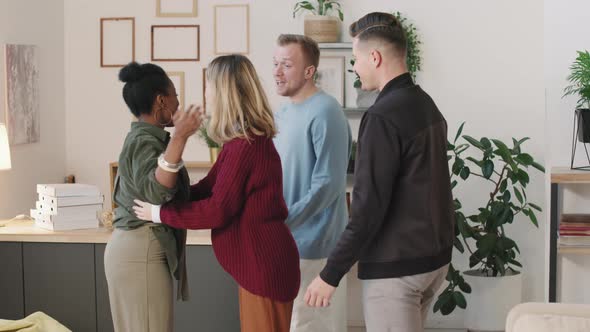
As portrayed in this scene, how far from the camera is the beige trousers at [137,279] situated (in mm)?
2898

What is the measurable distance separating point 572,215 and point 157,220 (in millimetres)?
2546

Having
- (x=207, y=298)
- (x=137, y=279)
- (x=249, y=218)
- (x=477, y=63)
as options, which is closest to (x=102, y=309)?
(x=207, y=298)

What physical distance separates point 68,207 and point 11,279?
408mm

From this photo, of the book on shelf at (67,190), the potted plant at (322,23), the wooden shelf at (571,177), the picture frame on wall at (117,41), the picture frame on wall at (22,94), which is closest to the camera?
the book on shelf at (67,190)

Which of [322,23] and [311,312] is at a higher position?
[322,23]

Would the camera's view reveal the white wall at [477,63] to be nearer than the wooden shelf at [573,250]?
No

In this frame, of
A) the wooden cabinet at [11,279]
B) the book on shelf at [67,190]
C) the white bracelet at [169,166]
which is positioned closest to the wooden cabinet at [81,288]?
the wooden cabinet at [11,279]

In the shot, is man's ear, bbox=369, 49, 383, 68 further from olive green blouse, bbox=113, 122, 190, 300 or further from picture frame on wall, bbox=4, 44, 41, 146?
picture frame on wall, bbox=4, 44, 41, 146

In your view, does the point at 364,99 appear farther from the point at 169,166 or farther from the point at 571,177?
the point at 169,166

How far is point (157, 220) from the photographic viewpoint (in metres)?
2.81

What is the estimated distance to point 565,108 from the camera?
185 inches

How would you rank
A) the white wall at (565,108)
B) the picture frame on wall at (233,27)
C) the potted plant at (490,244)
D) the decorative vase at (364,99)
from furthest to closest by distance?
1. the picture frame on wall at (233,27)
2. the decorative vase at (364,99)
3. the potted plant at (490,244)
4. the white wall at (565,108)

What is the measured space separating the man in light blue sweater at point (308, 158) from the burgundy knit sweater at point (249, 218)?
1.91 ft

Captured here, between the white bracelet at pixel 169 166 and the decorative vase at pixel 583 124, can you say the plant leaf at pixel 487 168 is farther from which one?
the white bracelet at pixel 169 166
